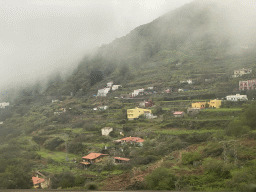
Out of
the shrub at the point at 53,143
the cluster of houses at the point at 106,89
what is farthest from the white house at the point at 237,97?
the shrub at the point at 53,143

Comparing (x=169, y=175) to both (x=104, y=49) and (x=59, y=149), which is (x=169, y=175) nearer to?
(x=59, y=149)

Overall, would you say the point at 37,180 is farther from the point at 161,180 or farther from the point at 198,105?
the point at 198,105

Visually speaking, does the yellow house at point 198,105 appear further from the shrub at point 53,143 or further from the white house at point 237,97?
the shrub at point 53,143

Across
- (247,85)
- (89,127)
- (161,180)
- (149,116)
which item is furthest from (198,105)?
(161,180)

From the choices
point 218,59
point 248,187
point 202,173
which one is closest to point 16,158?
point 202,173

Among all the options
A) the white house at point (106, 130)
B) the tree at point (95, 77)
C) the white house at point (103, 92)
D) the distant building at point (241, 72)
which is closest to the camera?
the white house at point (106, 130)
